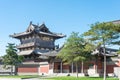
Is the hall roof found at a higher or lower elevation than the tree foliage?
higher

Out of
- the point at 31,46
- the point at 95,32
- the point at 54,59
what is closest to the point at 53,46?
the point at 31,46

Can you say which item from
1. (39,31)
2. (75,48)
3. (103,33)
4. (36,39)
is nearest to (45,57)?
(36,39)

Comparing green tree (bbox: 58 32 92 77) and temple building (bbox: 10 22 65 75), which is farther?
temple building (bbox: 10 22 65 75)

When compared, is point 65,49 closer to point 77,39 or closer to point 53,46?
point 77,39

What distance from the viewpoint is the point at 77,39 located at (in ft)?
118

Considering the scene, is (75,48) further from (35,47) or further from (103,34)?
(35,47)

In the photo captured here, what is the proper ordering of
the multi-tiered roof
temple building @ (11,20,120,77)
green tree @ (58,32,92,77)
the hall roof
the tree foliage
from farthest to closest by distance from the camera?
the hall roof, the multi-tiered roof, temple building @ (11,20,120,77), green tree @ (58,32,92,77), the tree foliage

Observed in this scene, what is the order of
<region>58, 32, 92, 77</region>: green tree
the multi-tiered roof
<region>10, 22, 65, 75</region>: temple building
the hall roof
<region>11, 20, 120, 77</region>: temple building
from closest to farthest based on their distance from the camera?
<region>58, 32, 92, 77</region>: green tree, <region>11, 20, 120, 77</region>: temple building, <region>10, 22, 65, 75</region>: temple building, the multi-tiered roof, the hall roof

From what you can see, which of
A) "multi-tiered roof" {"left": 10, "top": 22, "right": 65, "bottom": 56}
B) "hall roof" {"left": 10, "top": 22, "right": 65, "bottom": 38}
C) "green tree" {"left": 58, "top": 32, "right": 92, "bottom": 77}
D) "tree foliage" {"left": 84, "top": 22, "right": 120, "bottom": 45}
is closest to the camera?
"tree foliage" {"left": 84, "top": 22, "right": 120, "bottom": 45}

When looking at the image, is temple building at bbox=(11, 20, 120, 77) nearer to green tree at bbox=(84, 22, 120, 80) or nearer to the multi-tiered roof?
the multi-tiered roof

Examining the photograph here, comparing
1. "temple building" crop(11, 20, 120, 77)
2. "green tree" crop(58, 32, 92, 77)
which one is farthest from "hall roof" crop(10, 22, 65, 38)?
"green tree" crop(58, 32, 92, 77)

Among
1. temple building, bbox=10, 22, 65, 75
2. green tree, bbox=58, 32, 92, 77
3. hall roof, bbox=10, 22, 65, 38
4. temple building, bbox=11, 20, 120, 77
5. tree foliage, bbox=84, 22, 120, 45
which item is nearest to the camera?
tree foliage, bbox=84, 22, 120, 45

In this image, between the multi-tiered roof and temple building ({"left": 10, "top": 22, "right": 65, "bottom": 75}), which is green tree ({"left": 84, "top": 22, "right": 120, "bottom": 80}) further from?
the multi-tiered roof

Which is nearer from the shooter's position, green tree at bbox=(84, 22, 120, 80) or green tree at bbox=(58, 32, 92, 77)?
green tree at bbox=(84, 22, 120, 80)
